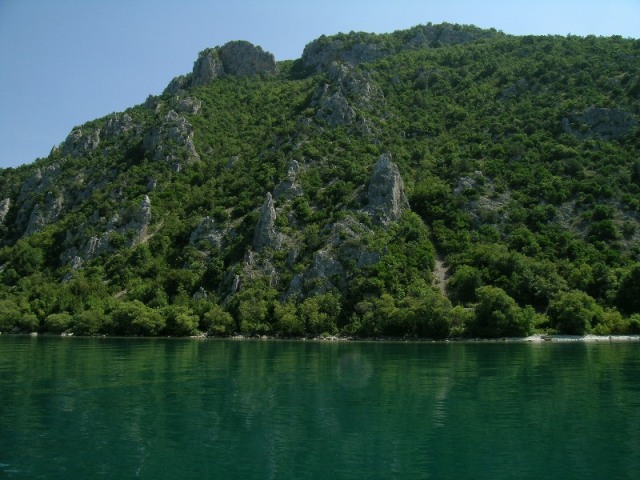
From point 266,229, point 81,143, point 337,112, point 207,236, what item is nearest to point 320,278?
point 266,229

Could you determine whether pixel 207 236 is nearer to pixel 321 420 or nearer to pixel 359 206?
pixel 359 206

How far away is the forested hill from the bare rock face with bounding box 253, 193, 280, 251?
0.44 m

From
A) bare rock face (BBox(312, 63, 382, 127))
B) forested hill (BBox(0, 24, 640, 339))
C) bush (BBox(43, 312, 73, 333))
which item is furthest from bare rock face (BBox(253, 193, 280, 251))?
bush (BBox(43, 312, 73, 333))

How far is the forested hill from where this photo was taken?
102 meters

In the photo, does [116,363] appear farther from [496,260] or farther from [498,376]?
[496,260]

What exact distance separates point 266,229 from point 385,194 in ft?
89.6

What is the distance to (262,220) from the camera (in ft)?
398

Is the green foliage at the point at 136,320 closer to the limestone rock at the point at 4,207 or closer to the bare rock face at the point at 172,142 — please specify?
the bare rock face at the point at 172,142

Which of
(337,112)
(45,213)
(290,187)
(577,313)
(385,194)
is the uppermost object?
(337,112)

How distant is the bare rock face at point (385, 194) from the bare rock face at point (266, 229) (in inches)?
818

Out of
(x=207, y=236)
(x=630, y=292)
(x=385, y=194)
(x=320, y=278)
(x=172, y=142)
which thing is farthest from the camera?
(x=172, y=142)

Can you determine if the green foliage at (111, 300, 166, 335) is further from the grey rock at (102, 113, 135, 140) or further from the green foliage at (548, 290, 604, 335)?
the grey rock at (102, 113, 135, 140)

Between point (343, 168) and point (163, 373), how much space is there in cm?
9568

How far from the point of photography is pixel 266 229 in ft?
393
